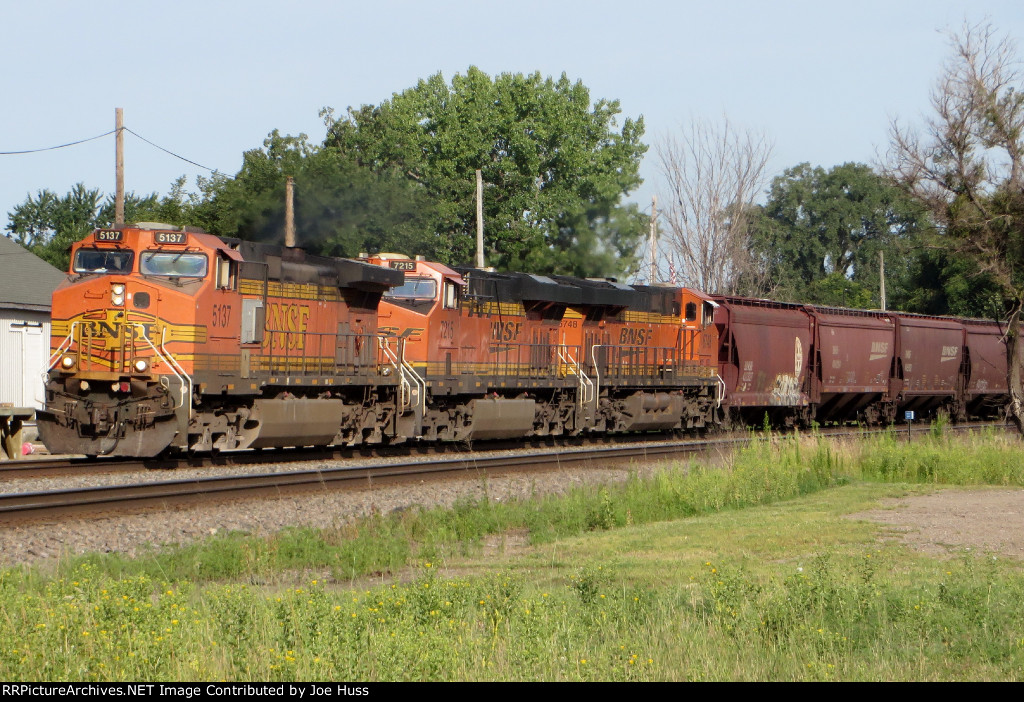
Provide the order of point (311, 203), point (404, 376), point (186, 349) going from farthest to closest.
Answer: point (311, 203), point (404, 376), point (186, 349)

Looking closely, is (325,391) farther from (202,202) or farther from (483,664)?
(202,202)

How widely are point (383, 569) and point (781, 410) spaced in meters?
22.9


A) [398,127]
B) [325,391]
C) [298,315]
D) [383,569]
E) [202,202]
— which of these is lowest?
[383,569]

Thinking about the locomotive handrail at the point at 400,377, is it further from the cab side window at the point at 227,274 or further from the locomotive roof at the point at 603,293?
the locomotive roof at the point at 603,293

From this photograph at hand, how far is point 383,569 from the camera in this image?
998 centimetres

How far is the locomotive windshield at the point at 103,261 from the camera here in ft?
54.9

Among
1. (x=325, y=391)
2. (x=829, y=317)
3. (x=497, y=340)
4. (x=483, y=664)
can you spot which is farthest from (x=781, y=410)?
(x=483, y=664)

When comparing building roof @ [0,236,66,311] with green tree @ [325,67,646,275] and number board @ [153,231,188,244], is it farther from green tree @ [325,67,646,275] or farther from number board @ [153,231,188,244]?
A: green tree @ [325,67,646,275]

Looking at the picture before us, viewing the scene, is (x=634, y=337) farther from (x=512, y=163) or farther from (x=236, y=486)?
(x=512, y=163)

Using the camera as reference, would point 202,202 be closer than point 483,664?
No

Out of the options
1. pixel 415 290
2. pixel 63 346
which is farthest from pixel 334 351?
pixel 63 346

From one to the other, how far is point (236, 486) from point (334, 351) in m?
5.96

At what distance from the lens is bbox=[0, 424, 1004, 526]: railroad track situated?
11.8 meters

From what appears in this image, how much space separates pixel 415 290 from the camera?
839 inches
